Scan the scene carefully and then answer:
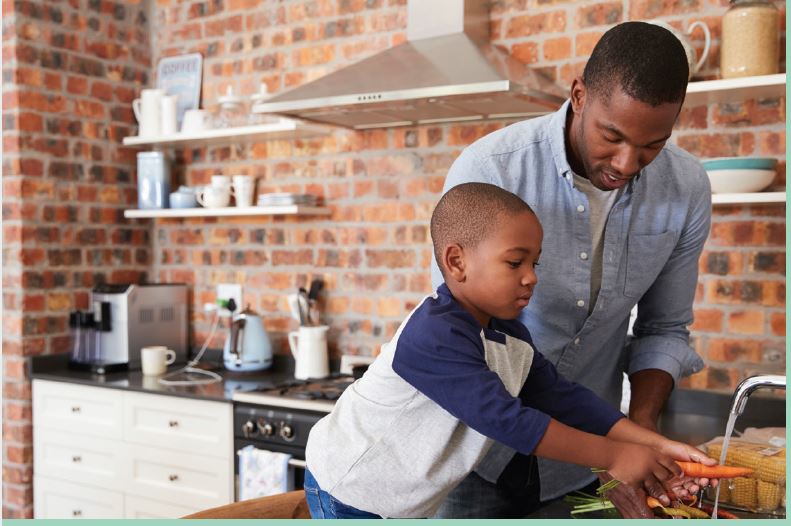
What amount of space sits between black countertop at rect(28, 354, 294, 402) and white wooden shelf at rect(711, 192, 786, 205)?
65.5 inches

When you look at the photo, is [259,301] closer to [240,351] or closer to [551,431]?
[240,351]

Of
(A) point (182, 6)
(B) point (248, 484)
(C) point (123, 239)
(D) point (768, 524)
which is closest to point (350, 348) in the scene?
(B) point (248, 484)

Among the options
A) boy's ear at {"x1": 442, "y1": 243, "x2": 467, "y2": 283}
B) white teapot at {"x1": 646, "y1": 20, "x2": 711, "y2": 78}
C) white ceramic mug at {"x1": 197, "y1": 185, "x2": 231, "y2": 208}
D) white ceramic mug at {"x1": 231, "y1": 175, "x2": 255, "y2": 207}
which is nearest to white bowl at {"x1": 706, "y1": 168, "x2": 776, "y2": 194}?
white teapot at {"x1": 646, "y1": 20, "x2": 711, "y2": 78}

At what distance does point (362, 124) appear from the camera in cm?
329

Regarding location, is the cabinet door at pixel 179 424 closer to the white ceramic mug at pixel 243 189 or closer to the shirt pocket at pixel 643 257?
the white ceramic mug at pixel 243 189

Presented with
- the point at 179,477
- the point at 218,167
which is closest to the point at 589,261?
the point at 179,477

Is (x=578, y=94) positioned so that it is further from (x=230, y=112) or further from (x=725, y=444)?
(x=230, y=112)

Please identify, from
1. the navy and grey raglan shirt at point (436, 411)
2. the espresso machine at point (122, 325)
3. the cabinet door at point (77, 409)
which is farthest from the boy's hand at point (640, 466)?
the espresso machine at point (122, 325)

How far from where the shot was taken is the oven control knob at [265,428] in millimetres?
2838

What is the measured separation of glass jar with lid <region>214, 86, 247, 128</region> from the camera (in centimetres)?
351

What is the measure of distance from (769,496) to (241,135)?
2.64 metres

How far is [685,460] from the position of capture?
4.06ft

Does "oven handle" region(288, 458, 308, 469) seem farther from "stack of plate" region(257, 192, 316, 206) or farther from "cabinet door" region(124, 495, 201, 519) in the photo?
"stack of plate" region(257, 192, 316, 206)

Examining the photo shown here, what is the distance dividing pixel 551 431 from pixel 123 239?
318 cm
